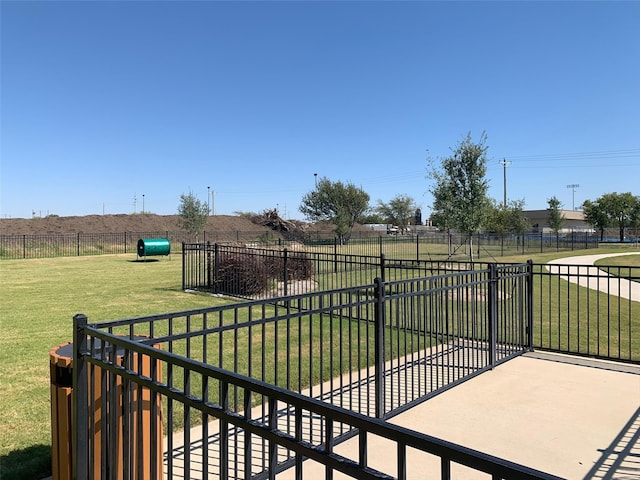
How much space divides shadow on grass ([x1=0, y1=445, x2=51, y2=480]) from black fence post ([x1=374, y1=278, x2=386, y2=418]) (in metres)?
2.60

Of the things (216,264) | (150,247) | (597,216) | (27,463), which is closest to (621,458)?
(27,463)

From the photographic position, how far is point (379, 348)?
399cm

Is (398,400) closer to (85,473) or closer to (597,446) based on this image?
(597,446)

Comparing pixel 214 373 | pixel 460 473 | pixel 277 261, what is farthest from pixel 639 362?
pixel 277 261

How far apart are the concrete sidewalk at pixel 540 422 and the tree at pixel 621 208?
60.7 m

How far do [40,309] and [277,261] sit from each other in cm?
652

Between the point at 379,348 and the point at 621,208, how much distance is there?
64.1m

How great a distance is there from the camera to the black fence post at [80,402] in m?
2.43

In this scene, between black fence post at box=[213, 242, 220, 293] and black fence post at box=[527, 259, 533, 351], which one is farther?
black fence post at box=[213, 242, 220, 293]

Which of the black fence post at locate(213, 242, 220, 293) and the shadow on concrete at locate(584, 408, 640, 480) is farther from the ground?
the black fence post at locate(213, 242, 220, 293)

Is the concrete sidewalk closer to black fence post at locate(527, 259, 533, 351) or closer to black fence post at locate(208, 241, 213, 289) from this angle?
black fence post at locate(527, 259, 533, 351)

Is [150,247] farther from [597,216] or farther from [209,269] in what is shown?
[597,216]

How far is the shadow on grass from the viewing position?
325 cm

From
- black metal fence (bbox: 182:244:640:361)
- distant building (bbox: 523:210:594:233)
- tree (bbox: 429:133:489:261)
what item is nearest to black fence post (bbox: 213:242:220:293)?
black metal fence (bbox: 182:244:640:361)
